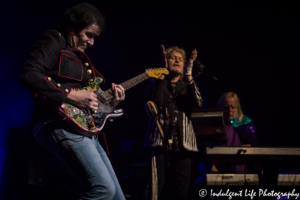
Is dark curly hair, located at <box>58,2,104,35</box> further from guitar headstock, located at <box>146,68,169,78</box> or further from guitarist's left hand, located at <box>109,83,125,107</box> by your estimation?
guitar headstock, located at <box>146,68,169,78</box>

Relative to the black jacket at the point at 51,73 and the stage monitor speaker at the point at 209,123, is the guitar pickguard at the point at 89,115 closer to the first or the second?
the black jacket at the point at 51,73

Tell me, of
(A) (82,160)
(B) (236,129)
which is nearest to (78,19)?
(A) (82,160)

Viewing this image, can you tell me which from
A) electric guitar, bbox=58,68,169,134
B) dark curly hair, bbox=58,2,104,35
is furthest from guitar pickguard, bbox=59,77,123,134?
dark curly hair, bbox=58,2,104,35

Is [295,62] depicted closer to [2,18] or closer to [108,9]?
[108,9]

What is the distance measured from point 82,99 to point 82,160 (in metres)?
0.44

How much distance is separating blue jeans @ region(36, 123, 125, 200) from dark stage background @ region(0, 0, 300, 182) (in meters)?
3.23

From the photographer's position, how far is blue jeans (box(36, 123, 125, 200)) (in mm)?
1566

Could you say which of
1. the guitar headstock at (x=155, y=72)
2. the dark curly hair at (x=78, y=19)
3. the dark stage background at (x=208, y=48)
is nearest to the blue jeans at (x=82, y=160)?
the dark curly hair at (x=78, y=19)

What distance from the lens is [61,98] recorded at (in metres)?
1.70

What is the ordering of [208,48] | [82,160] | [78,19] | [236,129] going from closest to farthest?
[82,160], [78,19], [236,129], [208,48]

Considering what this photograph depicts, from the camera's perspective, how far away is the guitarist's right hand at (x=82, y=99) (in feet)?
5.84

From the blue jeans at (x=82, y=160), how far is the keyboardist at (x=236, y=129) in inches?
116

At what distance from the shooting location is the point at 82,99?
1.81 metres

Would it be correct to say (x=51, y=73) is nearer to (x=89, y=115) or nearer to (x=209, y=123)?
(x=89, y=115)
